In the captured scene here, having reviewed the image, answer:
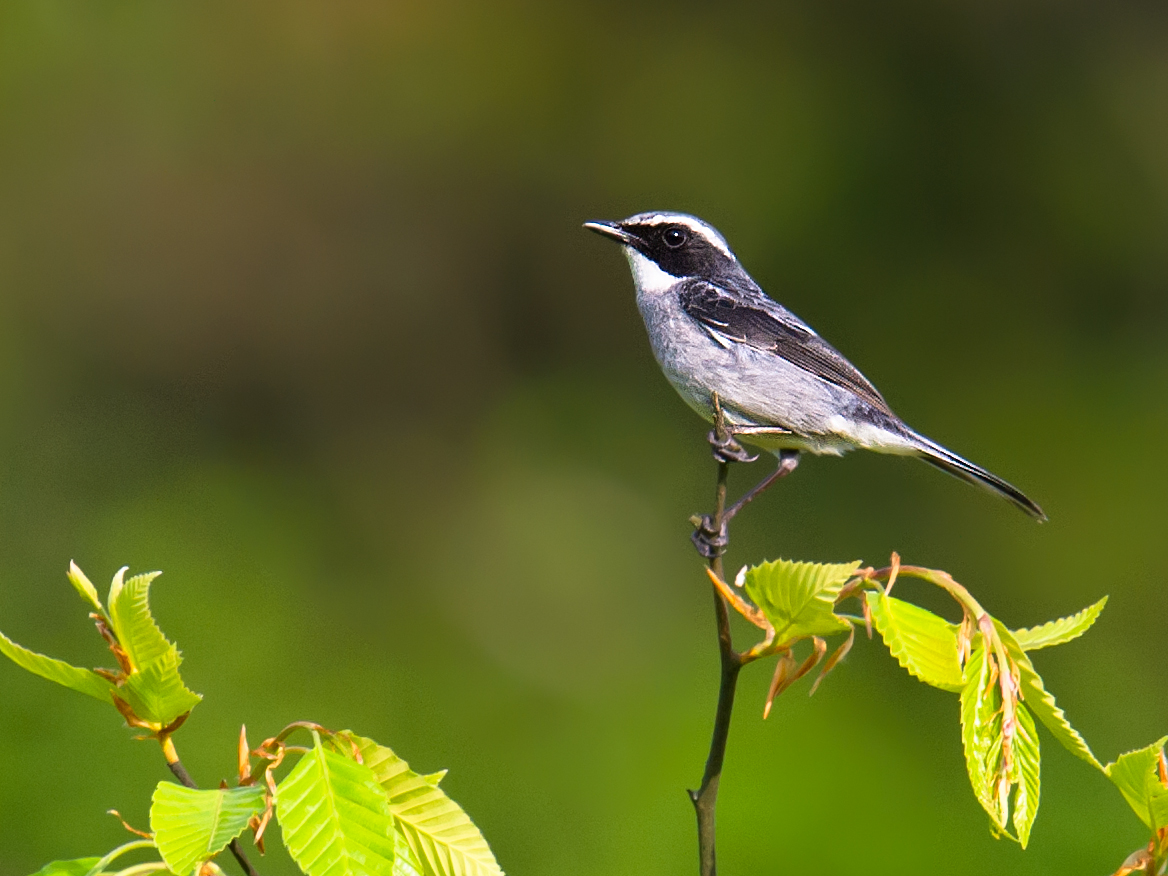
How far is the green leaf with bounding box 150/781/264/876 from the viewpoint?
151cm

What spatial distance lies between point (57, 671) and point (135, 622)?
11 centimetres

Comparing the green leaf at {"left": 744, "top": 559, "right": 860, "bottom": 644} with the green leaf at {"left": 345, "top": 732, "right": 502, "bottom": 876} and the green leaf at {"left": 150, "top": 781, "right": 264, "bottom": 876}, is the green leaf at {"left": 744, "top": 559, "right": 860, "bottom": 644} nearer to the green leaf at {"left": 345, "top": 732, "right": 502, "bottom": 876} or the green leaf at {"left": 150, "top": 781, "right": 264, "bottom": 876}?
the green leaf at {"left": 345, "top": 732, "right": 502, "bottom": 876}

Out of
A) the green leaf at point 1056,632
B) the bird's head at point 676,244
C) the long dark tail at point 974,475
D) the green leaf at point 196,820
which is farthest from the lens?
the bird's head at point 676,244

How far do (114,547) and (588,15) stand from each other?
19.2ft

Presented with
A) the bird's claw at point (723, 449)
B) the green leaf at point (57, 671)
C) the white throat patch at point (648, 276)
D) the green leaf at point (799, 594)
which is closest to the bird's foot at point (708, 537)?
the bird's claw at point (723, 449)

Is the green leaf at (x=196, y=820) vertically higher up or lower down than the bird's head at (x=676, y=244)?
lower down

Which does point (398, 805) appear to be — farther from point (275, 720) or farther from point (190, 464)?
point (190, 464)

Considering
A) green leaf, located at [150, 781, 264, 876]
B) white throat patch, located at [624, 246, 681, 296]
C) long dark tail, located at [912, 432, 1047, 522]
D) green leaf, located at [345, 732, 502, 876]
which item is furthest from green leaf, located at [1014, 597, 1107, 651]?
white throat patch, located at [624, 246, 681, 296]

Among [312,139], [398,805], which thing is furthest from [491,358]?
[398,805]

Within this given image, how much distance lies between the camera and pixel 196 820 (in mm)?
1569

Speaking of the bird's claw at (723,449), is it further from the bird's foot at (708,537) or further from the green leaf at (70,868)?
the green leaf at (70,868)

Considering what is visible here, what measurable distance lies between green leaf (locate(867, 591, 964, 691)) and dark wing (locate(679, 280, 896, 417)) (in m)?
2.50

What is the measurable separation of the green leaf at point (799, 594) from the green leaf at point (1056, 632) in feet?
1.12

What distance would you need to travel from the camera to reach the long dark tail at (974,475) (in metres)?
3.78
